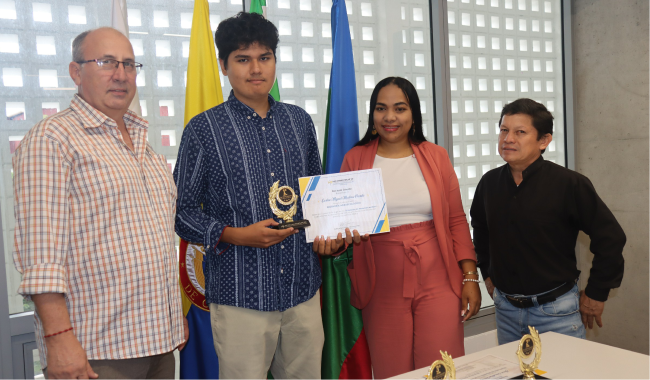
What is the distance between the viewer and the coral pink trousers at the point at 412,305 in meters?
2.12

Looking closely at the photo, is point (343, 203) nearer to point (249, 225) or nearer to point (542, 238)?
point (249, 225)

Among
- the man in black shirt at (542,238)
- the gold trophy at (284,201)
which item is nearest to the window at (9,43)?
the gold trophy at (284,201)

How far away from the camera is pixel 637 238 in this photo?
3.65 meters

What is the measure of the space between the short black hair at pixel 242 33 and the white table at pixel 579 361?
136 centimetres

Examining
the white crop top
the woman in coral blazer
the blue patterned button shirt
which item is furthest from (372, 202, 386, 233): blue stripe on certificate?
the blue patterned button shirt

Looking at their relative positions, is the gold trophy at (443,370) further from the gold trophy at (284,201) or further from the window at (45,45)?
the window at (45,45)

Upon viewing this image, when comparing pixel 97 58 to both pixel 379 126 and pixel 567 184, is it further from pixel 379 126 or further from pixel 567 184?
pixel 567 184

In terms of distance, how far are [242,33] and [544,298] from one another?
5.88 feet

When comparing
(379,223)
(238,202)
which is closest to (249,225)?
(238,202)

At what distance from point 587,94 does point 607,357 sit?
322 centimetres

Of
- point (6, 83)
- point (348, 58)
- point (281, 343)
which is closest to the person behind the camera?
point (281, 343)

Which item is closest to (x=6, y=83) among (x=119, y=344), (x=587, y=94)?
(x=119, y=344)

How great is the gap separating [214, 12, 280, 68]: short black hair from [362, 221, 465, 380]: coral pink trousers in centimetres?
108

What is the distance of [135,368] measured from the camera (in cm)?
147
